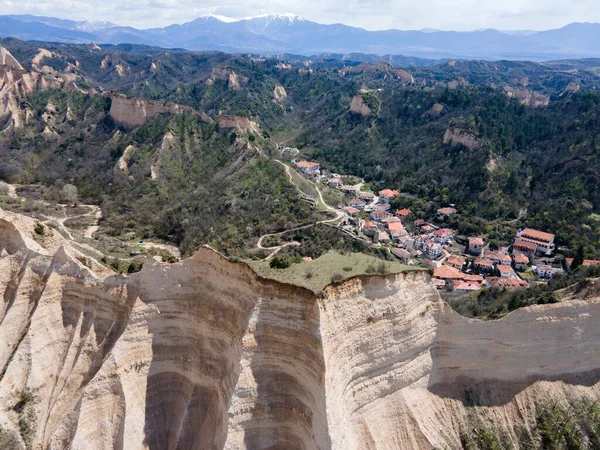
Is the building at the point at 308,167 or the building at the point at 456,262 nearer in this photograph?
the building at the point at 456,262

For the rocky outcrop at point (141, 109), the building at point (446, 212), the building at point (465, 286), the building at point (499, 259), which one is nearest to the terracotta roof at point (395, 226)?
the building at point (446, 212)

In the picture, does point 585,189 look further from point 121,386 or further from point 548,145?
point 121,386

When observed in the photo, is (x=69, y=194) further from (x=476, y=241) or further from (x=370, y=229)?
(x=476, y=241)

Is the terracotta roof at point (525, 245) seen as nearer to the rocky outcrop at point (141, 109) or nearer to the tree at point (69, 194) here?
the rocky outcrop at point (141, 109)

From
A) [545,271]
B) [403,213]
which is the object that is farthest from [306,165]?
[545,271]

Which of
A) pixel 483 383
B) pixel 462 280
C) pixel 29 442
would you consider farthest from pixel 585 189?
pixel 29 442

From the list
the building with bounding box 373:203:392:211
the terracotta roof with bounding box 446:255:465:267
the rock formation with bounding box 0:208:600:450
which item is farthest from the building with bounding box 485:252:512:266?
the rock formation with bounding box 0:208:600:450
